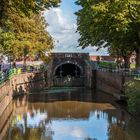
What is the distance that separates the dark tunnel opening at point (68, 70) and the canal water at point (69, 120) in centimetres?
3182

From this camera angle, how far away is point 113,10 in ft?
177

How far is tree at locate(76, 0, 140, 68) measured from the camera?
53.4 m

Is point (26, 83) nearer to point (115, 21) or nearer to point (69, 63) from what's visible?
point (115, 21)

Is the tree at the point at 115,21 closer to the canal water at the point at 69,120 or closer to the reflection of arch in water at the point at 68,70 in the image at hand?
the canal water at the point at 69,120

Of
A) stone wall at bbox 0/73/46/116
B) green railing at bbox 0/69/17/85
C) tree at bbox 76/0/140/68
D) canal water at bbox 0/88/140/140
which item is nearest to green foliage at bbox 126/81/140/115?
canal water at bbox 0/88/140/140

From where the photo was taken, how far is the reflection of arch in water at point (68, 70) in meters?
89.7

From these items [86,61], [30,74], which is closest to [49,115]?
[30,74]

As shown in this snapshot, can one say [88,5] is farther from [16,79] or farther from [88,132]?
[88,132]

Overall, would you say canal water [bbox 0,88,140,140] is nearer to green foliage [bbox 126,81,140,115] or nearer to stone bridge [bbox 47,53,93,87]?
green foliage [bbox 126,81,140,115]

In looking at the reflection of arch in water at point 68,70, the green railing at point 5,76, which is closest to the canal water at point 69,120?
the green railing at point 5,76

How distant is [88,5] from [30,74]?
660 inches

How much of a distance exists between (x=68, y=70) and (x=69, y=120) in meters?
56.2

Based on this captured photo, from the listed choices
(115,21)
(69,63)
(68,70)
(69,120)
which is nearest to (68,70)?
(68,70)

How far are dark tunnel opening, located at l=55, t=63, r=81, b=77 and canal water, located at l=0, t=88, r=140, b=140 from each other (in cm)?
3182
